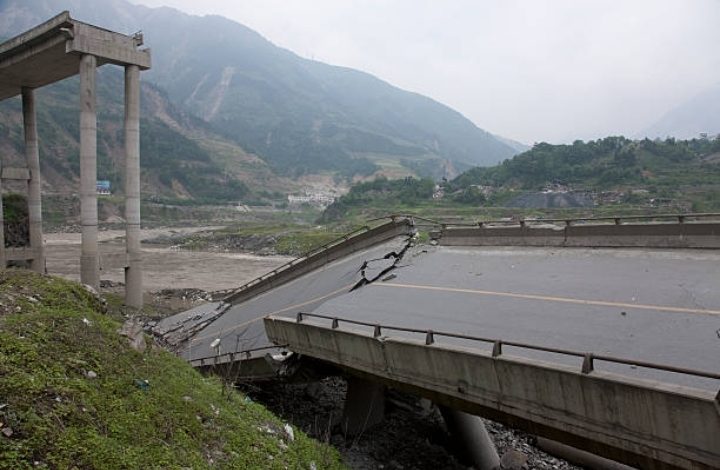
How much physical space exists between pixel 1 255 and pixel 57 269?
22.6 meters

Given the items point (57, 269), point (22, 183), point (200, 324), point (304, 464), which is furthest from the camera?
point (57, 269)

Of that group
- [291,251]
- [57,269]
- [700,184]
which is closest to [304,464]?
[57,269]

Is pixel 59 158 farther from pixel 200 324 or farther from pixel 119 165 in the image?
pixel 200 324

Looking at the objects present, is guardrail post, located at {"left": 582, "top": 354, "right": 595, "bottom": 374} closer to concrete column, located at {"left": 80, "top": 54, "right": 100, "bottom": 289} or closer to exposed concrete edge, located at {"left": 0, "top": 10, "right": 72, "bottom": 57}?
concrete column, located at {"left": 80, "top": 54, "right": 100, "bottom": 289}

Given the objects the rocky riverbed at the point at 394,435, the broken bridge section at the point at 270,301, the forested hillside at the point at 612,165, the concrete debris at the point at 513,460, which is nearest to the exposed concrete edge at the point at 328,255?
the broken bridge section at the point at 270,301

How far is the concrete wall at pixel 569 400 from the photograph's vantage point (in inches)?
211

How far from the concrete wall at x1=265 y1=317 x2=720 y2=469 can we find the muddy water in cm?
2392

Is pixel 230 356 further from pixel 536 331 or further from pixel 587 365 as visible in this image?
pixel 587 365

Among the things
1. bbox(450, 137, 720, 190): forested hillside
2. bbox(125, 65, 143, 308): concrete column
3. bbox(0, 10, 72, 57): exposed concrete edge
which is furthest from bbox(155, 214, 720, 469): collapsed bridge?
bbox(450, 137, 720, 190): forested hillside

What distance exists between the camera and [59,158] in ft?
408

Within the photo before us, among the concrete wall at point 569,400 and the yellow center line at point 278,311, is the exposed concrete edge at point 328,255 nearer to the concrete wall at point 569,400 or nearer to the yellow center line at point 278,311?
the yellow center line at point 278,311

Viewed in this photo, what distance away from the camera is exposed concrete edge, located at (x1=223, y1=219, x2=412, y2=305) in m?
18.8

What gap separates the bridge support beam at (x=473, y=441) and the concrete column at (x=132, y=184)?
21466mm

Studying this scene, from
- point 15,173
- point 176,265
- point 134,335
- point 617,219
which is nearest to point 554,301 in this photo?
point 617,219
